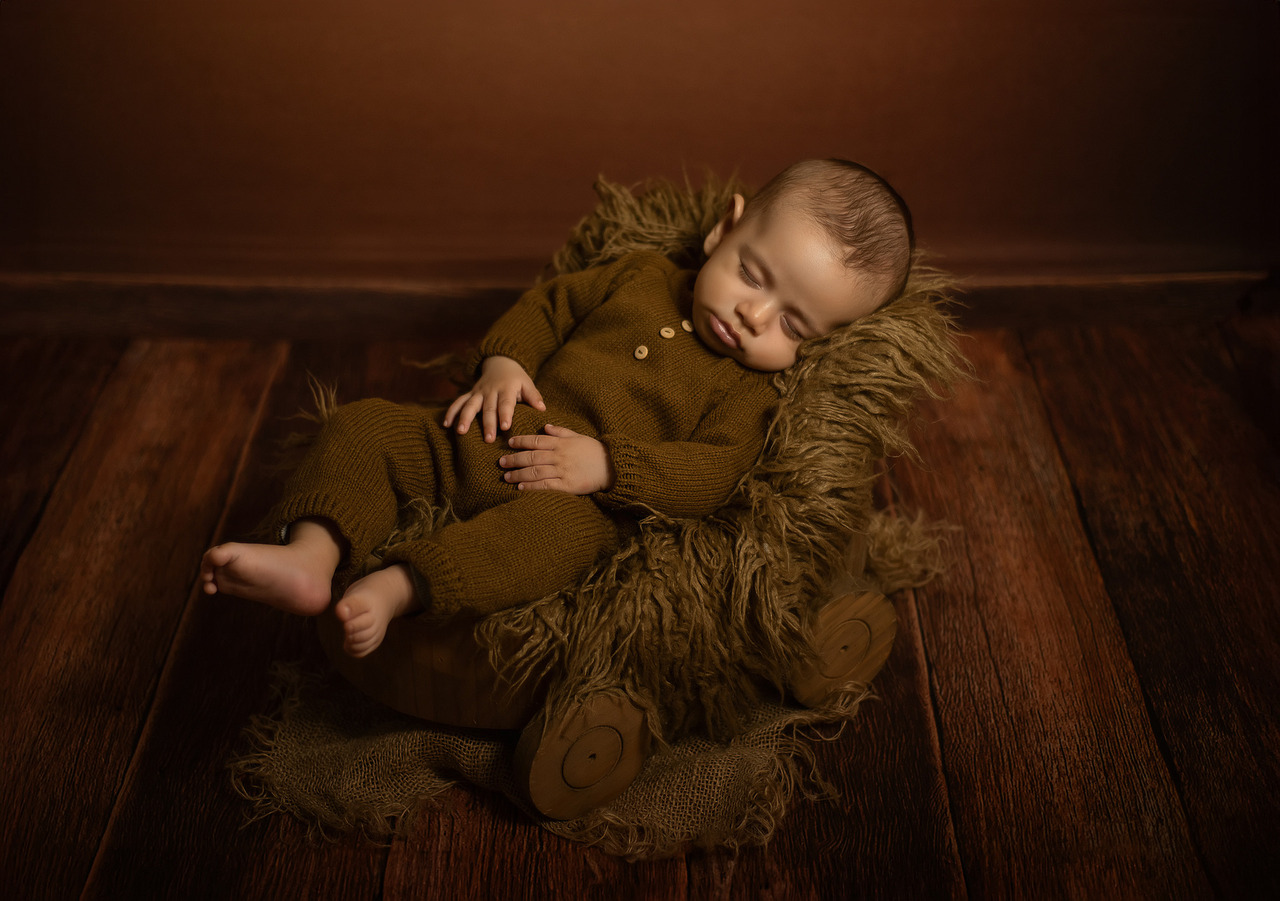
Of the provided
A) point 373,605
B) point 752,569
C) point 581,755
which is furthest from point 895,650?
point 373,605

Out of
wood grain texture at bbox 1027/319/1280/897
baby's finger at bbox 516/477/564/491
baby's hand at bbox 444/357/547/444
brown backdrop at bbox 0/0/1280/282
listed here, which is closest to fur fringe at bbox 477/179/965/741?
baby's finger at bbox 516/477/564/491

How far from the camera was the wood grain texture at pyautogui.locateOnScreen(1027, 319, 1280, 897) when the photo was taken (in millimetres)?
1203


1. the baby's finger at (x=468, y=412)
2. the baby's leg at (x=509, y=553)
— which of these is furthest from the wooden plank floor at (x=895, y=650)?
the baby's finger at (x=468, y=412)

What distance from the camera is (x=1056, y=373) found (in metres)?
1.83

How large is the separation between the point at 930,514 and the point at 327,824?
0.99m

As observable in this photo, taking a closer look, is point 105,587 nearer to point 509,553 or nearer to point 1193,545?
point 509,553

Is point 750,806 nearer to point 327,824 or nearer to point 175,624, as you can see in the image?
point 327,824

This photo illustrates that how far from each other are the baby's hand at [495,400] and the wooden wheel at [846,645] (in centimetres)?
44

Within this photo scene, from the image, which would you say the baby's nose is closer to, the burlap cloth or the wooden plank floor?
the burlap cloth

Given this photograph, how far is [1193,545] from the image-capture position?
151cm

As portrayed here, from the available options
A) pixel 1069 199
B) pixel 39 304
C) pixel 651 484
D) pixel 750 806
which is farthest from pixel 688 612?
pixel 39 304

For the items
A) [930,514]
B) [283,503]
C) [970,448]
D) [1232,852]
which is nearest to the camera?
[283,503]

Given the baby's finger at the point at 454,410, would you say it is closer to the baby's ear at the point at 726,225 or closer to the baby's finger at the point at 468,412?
the baby's finger at the point at 468,412

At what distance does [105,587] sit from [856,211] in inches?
45.1
